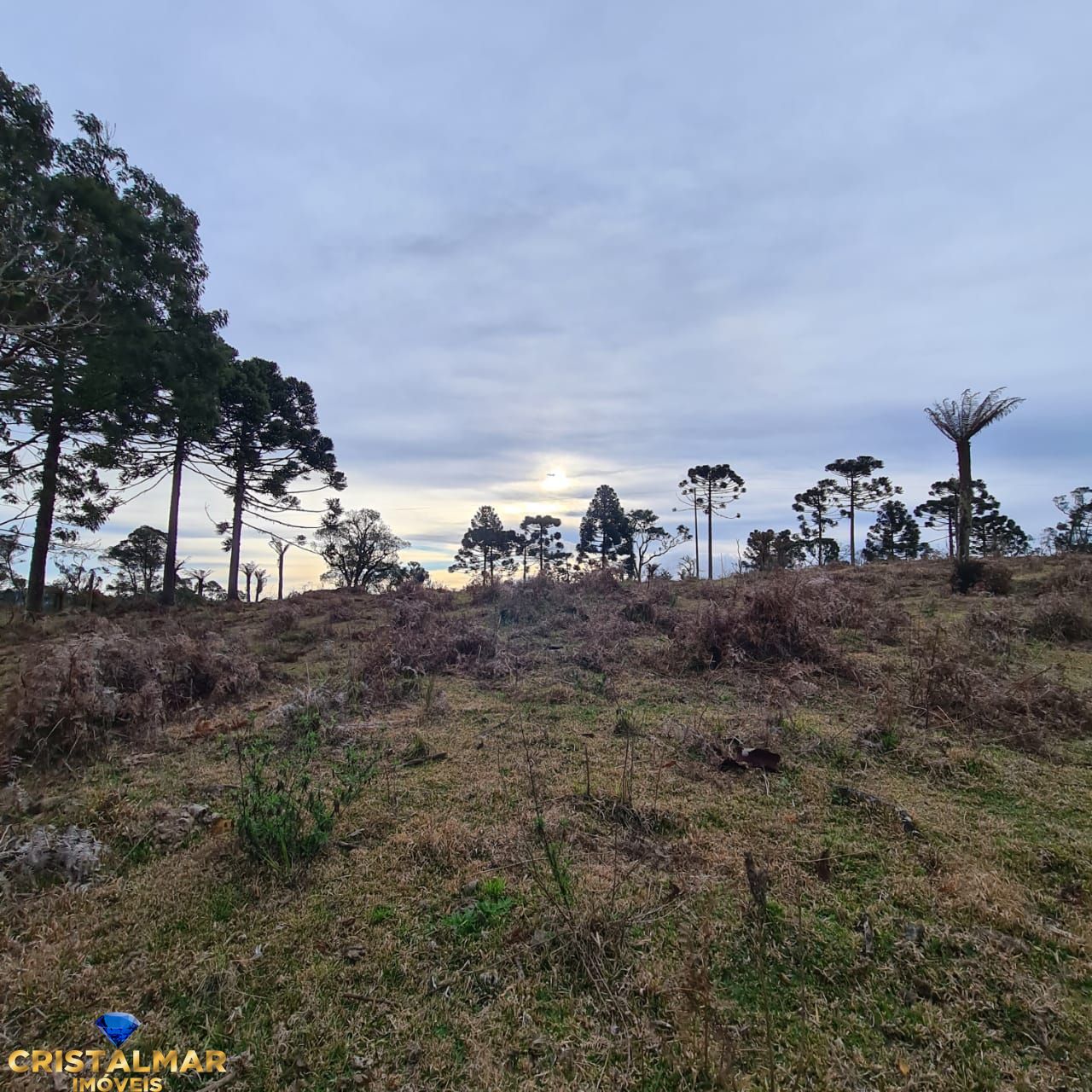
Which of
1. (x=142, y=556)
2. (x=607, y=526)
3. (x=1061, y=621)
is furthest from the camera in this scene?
(x=607, y=526)

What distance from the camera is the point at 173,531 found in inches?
661

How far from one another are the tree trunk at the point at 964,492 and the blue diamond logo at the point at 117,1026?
1473cm

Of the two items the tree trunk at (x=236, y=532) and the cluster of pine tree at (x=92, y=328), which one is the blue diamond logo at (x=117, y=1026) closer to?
the cluster of pine tree at (x=92, y=328)

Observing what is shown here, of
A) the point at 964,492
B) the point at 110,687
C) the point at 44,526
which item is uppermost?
the point at 964,492

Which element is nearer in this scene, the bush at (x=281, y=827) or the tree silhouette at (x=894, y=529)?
the bush at (x=281, y=827)

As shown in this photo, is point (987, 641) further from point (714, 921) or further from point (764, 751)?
point (714, 921)

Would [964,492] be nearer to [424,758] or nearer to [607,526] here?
[424,758]

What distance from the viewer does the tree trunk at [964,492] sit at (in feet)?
38.4

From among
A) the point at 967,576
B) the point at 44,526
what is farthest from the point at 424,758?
the point at 44,526

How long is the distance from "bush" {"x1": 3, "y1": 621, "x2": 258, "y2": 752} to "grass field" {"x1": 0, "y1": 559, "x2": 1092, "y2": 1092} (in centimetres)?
3

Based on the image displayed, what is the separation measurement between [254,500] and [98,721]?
1662cm

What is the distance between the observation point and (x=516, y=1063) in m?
1.80

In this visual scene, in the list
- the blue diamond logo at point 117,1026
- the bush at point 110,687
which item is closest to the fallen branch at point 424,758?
the blue diamond logo at point 117,1026

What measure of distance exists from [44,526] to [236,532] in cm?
683
